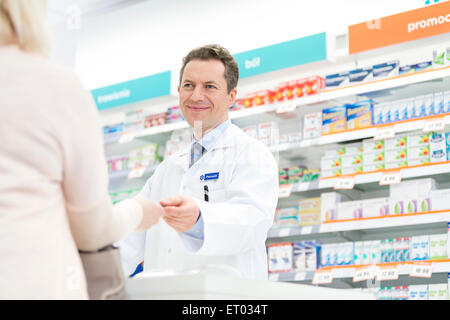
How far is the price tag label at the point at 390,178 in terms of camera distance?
4.55 m

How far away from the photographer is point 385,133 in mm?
4625

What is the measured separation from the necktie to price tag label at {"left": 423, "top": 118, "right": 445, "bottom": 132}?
227 centimetres

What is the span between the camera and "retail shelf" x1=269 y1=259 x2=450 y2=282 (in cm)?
432

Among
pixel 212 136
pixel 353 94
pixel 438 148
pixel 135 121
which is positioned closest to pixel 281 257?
pixel 353 94

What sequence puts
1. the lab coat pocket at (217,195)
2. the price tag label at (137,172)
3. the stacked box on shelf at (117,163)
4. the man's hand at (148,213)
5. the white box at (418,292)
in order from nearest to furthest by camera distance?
1. the man's hand at (148,213)
2. the lab coat pocket at (217,195)
3. the white box at (418,292)
4. the price tag label at (137,172)
5. the stacked box on shelf at (117,163)

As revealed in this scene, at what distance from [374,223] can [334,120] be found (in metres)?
0.91

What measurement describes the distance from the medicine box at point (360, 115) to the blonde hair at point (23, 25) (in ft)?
12.7

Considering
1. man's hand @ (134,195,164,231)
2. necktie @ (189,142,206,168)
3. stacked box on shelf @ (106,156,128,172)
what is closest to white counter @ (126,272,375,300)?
man's hand @ (134,195,164,231)

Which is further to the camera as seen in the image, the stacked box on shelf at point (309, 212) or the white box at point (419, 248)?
the stacked box on shelf at point (309, 212)

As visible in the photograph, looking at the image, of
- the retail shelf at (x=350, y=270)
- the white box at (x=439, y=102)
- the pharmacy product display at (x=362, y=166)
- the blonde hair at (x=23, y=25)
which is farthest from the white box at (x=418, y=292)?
the blonde hair at (x=23, y=25)

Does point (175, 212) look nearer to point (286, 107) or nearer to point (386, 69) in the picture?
point (386, 69)

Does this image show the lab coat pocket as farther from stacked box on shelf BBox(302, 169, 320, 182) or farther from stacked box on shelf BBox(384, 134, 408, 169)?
stacked box on shelf BBox(302, 169, 320, 182)

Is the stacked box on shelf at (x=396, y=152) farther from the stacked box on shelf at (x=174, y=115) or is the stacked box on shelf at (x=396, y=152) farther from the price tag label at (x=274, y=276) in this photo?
the stacked box on shelf at (x=174, y=115)
